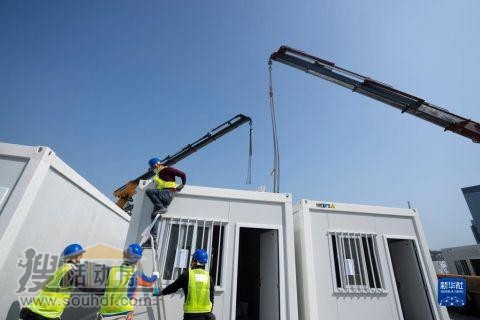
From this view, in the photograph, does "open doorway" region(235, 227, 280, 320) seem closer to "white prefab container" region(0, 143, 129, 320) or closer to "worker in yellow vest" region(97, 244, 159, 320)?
"worker in yellow vest" region(97, 244, 159, 320)

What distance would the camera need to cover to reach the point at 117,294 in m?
3.57

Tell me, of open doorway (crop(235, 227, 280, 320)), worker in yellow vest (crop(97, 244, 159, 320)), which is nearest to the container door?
open doorway (crop(235, 227, 280, 320))

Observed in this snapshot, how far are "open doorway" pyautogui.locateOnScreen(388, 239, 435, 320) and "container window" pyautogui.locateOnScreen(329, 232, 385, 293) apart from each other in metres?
1.42

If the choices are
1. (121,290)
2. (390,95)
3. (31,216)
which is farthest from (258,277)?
(390,95)

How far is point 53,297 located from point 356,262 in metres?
6.15

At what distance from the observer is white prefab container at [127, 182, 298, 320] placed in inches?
192

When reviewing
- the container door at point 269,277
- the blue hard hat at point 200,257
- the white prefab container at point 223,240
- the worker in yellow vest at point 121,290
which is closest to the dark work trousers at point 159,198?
the white prefab container at point 223,240

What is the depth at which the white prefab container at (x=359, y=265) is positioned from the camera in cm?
561

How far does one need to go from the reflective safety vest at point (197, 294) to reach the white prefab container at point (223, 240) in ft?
4.42

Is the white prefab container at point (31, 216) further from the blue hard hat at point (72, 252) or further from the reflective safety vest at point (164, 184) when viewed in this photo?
the reflective safety vest at point (164, 184)

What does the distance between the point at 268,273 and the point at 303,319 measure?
121 cm

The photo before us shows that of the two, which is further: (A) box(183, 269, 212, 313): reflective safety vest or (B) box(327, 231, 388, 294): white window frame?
(B) box(327, 231, 388, 294): white window frame

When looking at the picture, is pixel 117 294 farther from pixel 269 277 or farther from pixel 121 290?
pixel 269 277

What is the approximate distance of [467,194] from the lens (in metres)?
121
